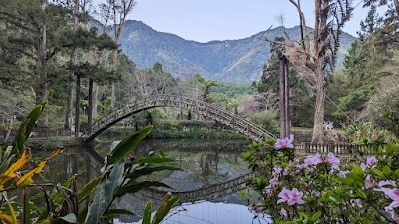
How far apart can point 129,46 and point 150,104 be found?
8465 cm

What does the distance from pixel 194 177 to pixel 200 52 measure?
99168 mm

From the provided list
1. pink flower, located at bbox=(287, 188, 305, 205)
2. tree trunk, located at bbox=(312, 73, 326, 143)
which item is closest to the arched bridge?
tree trunk, located at bbox=(312, 73, 326, 143)

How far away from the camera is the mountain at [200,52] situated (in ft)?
288

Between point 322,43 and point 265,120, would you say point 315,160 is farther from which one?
point 265,120

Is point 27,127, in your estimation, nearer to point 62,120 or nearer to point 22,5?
point 22,5

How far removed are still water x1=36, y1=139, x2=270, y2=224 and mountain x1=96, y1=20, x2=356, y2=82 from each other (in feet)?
232

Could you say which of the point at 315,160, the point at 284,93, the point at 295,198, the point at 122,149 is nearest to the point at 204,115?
the point at 284,93

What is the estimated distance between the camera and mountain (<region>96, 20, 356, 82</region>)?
87900 millimetres

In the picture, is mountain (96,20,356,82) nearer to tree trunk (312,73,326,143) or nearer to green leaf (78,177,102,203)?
tree trunk (312,73,326,143)

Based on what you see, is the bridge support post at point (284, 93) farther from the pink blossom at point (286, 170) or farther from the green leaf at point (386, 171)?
the green leaf at point (386, 171)

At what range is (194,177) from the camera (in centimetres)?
888

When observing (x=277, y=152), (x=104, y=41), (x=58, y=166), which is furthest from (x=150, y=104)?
(x=277, y=152)

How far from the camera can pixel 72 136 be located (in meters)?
14.7

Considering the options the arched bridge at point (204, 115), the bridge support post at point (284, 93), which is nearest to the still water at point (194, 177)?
the arched bridge at point (204, 115)
